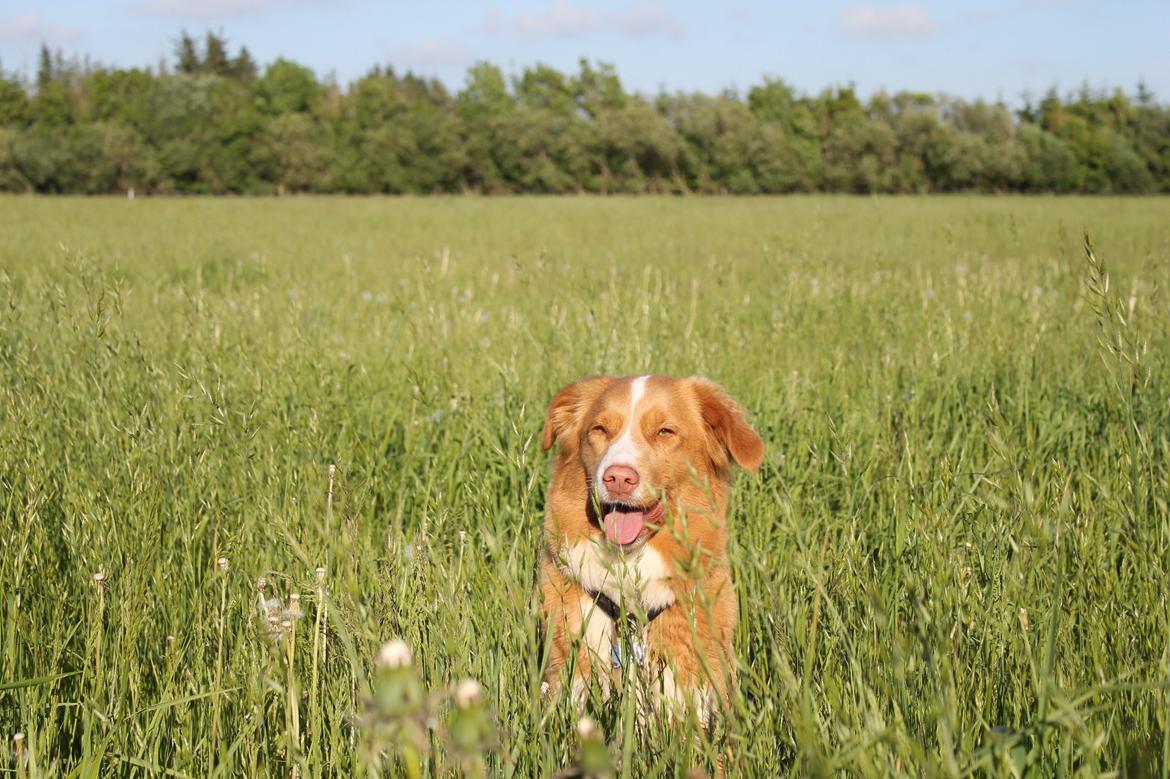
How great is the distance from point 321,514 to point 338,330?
3.41 metres

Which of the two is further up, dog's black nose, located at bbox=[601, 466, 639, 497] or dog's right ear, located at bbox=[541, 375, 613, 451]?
dog's right ear, located at bbox=[541, 375, 613, 451]

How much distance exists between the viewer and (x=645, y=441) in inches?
118

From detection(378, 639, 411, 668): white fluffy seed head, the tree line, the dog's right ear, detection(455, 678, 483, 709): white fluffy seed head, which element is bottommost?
the dog's right ear

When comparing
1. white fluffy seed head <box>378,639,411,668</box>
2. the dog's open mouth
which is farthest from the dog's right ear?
white fluffy seed head <box>378,639,411,668</box>

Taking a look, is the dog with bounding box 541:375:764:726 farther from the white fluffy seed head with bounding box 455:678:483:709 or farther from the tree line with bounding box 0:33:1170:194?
the tree line with bounding box 0:33:1170:194

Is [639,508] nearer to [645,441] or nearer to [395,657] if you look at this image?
[645,441]

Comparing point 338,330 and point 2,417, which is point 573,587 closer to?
point 2,417

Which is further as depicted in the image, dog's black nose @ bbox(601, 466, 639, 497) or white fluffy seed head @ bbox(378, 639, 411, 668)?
dog's black nose @ bbox(601, 466, 639, 497)

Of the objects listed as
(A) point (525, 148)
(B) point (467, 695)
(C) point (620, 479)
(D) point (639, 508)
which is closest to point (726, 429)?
(D) point (639, 508)

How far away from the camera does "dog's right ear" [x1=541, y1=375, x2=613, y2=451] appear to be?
328cm

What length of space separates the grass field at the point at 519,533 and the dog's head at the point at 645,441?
307 millimetres

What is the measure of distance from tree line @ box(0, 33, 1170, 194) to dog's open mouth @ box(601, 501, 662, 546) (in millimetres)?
62848

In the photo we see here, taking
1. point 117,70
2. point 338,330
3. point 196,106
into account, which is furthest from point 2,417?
point 117,70

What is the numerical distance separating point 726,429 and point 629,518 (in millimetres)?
493
